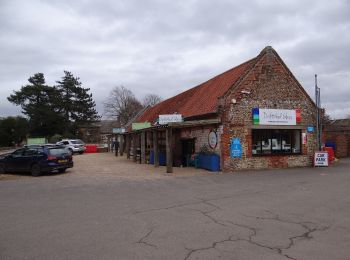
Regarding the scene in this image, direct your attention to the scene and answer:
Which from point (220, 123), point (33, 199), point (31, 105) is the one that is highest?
point (31, 105)

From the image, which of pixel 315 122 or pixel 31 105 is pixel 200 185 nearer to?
pixel 315 122

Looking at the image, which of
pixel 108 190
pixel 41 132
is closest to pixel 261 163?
pixel 108 190

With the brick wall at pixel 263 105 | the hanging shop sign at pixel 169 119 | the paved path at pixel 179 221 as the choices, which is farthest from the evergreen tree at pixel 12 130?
the paved path at pixel 179 221

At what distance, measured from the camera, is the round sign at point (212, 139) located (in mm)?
22469

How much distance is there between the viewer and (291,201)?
1160 centimetres

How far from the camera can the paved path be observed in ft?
22.0

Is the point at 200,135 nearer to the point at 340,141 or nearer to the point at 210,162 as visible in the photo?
the point at 210,162

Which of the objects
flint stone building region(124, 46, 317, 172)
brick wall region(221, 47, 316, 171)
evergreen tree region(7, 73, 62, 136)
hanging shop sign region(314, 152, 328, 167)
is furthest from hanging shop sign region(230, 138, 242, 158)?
evergreen tree region(7, 73, 62, 136)

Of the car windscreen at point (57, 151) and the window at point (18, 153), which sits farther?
the window at point (18, 153)

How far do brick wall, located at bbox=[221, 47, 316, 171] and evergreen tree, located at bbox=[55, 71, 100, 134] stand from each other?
50035mm

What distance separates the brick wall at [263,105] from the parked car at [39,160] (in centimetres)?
885

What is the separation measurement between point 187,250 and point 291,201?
583 cm

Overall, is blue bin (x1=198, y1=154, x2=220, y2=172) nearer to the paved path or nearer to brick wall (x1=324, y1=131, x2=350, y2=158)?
the paved path

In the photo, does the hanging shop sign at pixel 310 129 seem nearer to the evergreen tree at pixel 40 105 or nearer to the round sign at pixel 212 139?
the round sign at pixel 212 139
